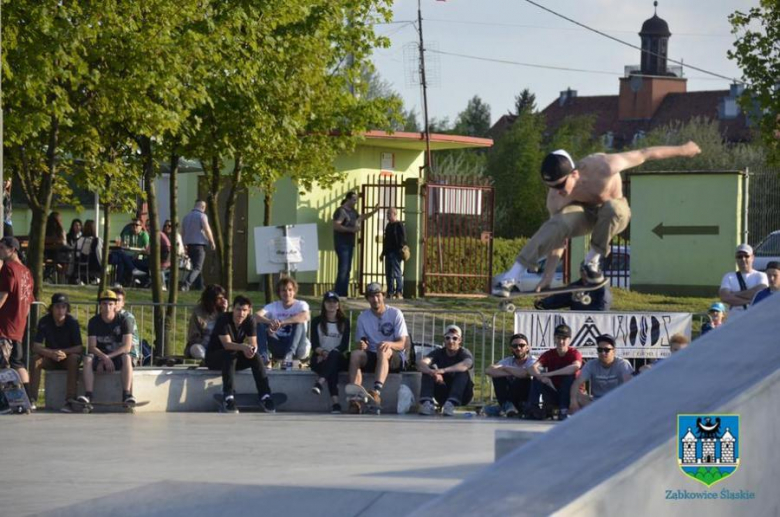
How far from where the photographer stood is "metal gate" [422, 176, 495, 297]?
25.4 metres

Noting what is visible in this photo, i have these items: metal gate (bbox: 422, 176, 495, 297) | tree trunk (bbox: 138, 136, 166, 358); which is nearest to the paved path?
tree trunk (bbox: 138, 136, 166, 358)

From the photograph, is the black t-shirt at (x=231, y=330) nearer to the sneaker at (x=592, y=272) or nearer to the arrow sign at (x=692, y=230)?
the sneaker at (x=592, y=272)

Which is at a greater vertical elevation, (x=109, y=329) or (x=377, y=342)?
(x=109, y=329)

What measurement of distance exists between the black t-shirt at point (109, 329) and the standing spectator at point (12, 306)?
0.73 metres

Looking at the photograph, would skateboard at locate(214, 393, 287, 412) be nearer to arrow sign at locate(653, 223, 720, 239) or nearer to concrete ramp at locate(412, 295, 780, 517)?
concrete ramp at locate(412, 295, 780, 517)

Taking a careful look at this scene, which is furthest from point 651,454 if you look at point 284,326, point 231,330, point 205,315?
point 205,315

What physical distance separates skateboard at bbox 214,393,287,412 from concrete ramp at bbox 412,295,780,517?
7654mm

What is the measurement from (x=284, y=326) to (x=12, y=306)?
124 inches

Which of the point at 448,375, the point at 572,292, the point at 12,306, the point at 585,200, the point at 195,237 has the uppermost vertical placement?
the point at 585,200

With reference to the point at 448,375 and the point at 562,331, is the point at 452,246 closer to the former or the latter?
the point at 448,375

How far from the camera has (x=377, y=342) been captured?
15.3m

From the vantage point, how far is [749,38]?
64.8 feet

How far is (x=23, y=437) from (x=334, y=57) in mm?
10474

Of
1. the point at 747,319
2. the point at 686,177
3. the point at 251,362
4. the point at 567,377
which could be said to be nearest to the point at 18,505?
the point at 747,319
